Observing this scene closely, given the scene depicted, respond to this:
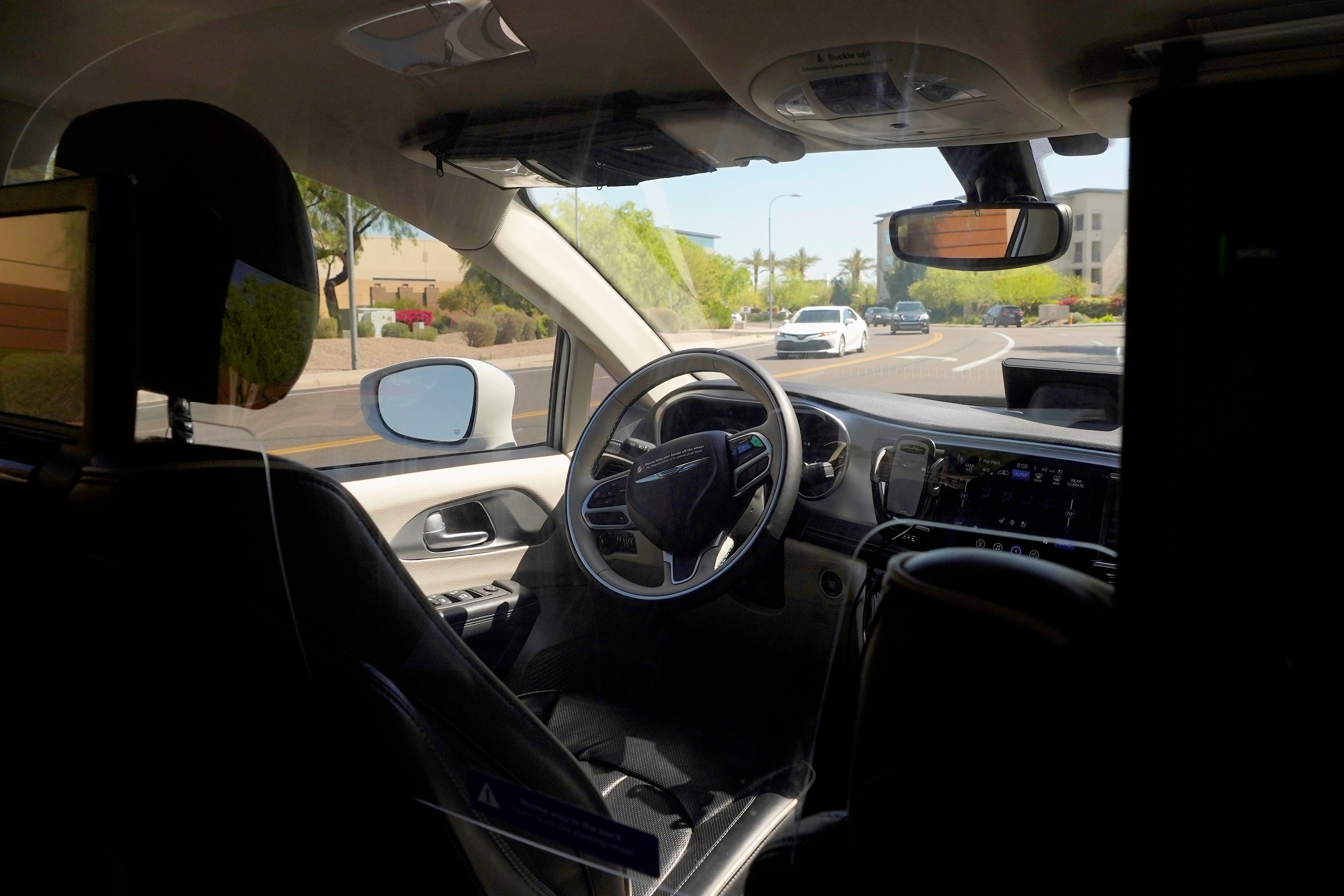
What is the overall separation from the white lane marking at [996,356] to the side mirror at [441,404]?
3.45 ft

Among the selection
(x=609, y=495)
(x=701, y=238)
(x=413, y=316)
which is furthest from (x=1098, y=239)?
(x=609, y=495)

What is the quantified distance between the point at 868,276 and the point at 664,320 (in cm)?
115

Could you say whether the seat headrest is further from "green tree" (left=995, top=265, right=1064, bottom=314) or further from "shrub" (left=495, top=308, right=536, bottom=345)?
"green tree" (left=995, top=265, right=1064, bottom=314)

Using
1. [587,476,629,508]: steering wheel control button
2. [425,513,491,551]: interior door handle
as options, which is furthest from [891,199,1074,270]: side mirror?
[425,513,491,551]: interior door handle

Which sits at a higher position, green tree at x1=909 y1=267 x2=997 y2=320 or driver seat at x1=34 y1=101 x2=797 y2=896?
green tree at x1=909 y1=267 x2=997 y2=320

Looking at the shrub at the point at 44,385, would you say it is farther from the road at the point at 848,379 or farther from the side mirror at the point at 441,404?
the side mirror at the point at 441,404

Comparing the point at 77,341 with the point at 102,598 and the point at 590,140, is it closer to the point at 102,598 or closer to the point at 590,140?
the point at 102,598

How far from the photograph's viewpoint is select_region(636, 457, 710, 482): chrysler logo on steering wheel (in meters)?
2.42

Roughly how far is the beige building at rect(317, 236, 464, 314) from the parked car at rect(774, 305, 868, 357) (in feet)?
2.25

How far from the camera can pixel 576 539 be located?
262 cm

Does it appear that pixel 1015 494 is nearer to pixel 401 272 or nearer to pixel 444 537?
pixel 401 272

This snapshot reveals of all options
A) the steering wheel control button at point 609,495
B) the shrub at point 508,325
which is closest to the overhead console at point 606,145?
the shrub at point 508,325

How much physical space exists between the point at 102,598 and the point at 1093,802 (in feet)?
3.67

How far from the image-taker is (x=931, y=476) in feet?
6.31
